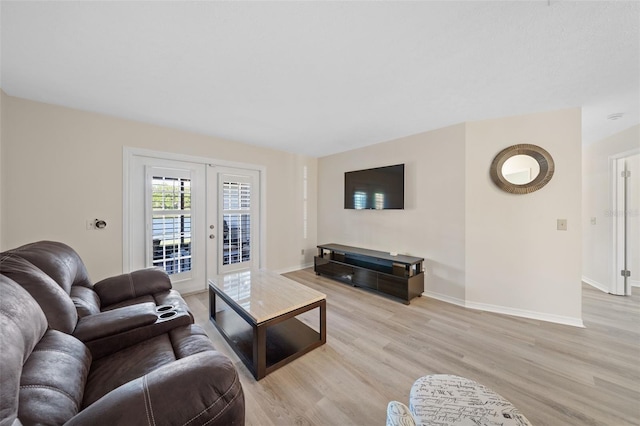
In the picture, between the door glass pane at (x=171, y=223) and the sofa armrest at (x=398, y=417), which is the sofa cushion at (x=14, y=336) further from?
the door glass pane at (x=171, y=223)

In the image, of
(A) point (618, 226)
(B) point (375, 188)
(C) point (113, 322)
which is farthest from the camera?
(B) point (375, 188)

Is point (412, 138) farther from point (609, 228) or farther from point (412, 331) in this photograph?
point (609, 228)

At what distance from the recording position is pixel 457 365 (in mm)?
1805

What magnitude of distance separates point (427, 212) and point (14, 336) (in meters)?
3.55

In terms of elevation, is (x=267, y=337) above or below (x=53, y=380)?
below

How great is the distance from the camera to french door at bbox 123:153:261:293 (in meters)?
2.93

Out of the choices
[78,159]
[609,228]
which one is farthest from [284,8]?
[609,228]

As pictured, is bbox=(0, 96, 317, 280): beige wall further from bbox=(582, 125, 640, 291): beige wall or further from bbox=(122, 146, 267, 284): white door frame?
bbox=(582, 125, 640, 291): beige wall

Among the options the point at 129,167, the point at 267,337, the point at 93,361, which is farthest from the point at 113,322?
the point at 129,167

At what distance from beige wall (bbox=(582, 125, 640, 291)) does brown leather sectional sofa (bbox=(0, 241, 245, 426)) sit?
5.07m

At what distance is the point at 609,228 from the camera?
3.30m

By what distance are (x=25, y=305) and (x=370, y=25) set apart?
2130 millimetres

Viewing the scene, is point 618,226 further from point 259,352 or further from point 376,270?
point 259,352

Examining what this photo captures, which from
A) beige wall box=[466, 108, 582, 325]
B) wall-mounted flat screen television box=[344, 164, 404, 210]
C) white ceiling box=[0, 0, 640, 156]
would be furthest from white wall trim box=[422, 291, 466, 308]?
white ceiling box=[0, 0, 640, 156]
